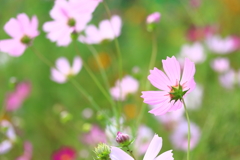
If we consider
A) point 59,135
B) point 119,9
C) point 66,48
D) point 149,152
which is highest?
point 119,9

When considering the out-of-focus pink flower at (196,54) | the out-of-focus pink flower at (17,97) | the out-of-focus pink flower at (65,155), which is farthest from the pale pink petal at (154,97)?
the out-of-focus pink flower at (17,97)

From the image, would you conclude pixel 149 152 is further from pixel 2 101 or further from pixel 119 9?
pixel 119 9

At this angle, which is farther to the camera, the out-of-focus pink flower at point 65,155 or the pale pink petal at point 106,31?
the out-of-focus pink flower at point 65,155

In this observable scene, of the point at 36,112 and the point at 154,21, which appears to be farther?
the point at 36,112

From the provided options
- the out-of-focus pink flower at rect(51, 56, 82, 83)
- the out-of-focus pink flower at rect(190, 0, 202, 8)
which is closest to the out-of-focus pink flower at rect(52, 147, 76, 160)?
the out-of-focus pink flower at rect(51, 56, 82, 83)

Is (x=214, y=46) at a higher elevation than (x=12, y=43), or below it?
higher

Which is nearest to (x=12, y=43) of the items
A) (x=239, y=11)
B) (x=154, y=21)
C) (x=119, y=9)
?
(x=154, y=21)

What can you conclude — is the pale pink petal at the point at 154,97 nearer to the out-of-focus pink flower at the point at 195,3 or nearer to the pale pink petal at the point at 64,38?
the pale pink petal at the point at 64,38

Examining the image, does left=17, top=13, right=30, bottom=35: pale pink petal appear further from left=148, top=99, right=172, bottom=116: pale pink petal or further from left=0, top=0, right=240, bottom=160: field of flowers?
left=148, top=99, right=172, bottom=116: pale pink petal

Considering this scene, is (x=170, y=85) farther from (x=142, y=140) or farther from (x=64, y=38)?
(x=142, y=140)
